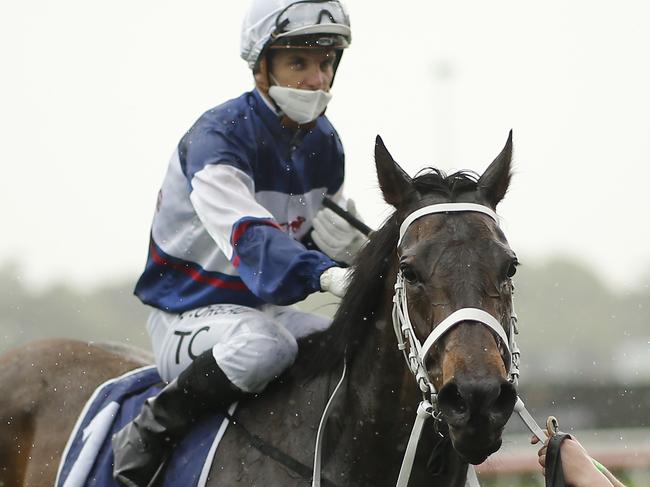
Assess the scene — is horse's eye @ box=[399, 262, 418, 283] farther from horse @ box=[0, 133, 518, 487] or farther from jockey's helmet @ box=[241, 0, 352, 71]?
jockey's helmet @ box=[241, 0, 352, 71]

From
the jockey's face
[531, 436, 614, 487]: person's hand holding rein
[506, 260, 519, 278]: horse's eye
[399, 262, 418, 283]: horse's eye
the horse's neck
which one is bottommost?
the horse's neck

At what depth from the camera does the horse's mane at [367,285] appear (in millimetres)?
4160

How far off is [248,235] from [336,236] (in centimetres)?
84

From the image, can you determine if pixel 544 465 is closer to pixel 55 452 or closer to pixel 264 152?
pixel 264 152

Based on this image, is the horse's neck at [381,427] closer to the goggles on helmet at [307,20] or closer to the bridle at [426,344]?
the bridle at [426,344]

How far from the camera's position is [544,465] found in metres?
3.93

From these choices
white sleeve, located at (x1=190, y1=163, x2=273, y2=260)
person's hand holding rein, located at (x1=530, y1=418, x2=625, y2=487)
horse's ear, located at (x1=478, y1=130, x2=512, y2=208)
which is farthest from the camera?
white sleeve, located at (x1=190, y1=163, x2=273, y2=260)

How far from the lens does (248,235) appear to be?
4.63 m

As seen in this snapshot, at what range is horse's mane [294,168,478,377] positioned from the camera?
4.16 m

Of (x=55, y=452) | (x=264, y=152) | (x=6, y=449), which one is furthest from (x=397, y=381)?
(x=6, y=449)

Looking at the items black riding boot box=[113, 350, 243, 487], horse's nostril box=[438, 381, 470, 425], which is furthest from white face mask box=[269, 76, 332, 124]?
horse's nostril box=[438, 381, 470, 425]

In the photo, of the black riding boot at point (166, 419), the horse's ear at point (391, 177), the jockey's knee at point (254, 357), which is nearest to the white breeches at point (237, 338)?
the jockey's knee at point (254, 357)

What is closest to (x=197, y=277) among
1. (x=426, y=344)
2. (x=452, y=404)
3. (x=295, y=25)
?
(x=295, y=25)

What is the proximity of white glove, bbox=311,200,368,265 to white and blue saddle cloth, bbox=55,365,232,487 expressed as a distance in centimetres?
99
